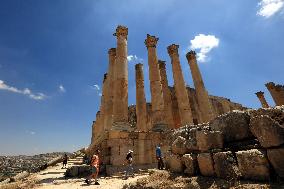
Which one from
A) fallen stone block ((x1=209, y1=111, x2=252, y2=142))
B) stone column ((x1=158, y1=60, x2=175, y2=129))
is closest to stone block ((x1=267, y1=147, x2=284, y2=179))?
fallen stone block ((x1=209, y1=111, x2=252, y2=142))

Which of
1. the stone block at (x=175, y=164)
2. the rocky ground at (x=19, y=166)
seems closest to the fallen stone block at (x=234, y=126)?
the stone block at (x=175, y=164)

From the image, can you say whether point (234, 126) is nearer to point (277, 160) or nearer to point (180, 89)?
point (277, 160)

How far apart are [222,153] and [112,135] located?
28.2 feet

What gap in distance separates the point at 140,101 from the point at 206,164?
1708 cm

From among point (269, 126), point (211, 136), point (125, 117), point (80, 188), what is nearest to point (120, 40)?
point (125, 117)

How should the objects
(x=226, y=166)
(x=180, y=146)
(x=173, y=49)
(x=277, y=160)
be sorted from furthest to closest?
(x=173, y=49)
(x=180, y=146)
(x=226, y=166)
(x=277, y=160)

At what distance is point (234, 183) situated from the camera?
166 inches

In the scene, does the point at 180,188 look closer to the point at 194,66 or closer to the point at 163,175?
the point at 163,175

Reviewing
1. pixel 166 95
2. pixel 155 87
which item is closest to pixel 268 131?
pixel 155 87

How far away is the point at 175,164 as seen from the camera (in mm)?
6645

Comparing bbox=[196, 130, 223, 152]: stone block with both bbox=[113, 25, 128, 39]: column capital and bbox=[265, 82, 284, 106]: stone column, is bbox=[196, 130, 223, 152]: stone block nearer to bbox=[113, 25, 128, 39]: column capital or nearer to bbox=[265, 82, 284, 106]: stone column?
bbox=[113, 25, 128, 39]: column capital

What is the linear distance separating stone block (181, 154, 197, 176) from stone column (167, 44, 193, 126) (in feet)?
49.7

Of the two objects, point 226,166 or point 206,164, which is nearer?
point 226,166

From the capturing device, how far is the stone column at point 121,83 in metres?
15.5
